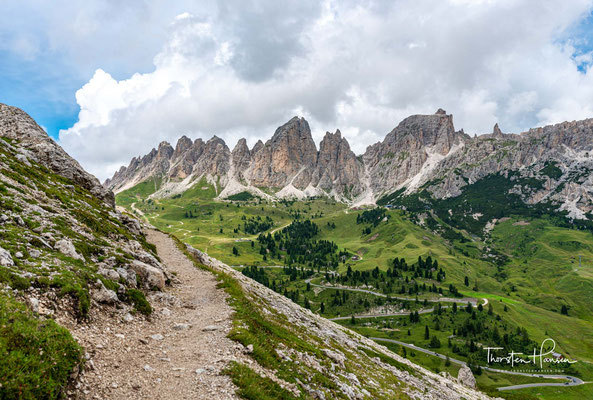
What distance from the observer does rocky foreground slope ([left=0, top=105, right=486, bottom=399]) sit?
39.9 feet

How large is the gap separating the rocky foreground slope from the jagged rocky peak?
1116 inches

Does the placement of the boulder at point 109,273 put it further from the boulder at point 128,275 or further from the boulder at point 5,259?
the boulder at point 5,259

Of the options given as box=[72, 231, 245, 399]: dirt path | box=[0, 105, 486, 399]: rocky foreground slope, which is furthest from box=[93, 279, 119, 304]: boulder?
box=[72, 231, 245, 399]: dirt path

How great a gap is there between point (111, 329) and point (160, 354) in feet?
12.0

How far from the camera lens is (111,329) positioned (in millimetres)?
18766

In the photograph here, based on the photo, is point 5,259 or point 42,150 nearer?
point 5,259

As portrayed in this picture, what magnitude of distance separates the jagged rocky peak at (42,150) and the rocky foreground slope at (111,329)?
2836cm

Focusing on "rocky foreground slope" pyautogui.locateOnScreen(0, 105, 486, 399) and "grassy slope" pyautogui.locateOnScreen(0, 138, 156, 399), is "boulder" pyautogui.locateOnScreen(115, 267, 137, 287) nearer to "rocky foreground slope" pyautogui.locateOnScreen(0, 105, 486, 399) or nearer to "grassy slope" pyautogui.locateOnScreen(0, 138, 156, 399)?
"rocky foreground slope" pyautogui.locateOnScreen(0, 105, 486, 399)

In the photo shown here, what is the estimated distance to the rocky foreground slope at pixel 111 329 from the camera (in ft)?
39.9

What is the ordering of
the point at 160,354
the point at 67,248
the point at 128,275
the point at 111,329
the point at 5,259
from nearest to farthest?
the point at 5,259 → the point at 160,354 → the point at 111,329 → the point at 67,248 → the point at 128,275

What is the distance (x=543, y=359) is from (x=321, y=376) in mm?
213876

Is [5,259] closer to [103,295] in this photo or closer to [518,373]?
[103,295]

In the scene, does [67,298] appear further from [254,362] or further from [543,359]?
[543,359]

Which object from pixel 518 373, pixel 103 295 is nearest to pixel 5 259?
pixel 103 295
